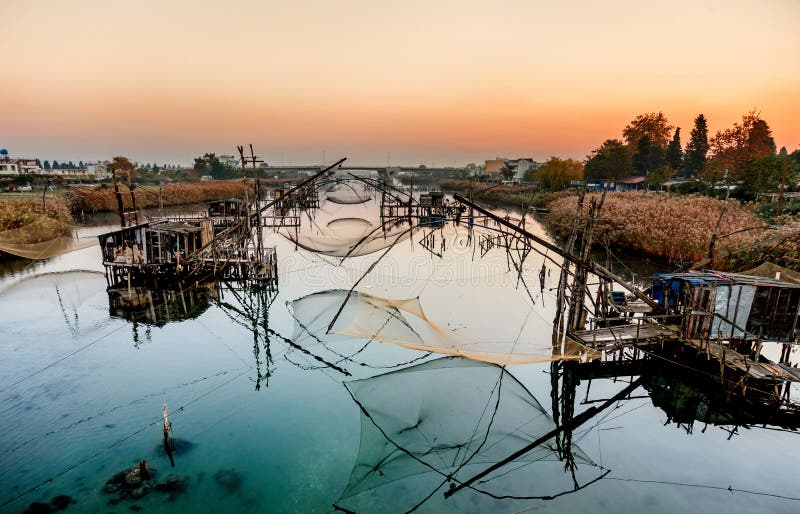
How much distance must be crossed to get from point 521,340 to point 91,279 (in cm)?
1565

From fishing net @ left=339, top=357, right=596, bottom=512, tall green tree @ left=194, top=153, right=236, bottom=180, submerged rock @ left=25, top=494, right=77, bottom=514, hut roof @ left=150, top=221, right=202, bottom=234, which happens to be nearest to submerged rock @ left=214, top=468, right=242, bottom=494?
fishing net @ left=339, top=357, right=596, bottom=512

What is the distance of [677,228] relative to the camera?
58.4 ft

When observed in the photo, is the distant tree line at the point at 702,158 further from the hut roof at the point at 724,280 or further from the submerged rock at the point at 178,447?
the submerged rock at the point at 178,447

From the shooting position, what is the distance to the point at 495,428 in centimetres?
522

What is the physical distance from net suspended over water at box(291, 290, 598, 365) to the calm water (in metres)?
0.08

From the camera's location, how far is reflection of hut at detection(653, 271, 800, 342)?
7820 mm

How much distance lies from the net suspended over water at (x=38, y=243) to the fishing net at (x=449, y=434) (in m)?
13.7

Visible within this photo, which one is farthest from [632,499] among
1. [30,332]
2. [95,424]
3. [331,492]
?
[30,332]

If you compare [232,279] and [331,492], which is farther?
[232,279]

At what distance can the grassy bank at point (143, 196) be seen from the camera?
32.1 metres

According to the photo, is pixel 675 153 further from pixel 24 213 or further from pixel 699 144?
pixel 24 213

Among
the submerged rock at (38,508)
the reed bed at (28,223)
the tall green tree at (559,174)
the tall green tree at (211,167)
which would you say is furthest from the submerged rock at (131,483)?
the tall green tree at (211,167)

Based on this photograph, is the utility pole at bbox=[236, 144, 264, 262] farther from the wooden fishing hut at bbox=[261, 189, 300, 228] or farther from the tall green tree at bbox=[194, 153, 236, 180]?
the tall green tree at bbox=[194, 153, 236, 180]

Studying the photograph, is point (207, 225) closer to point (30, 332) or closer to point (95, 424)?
point (30, 332)
